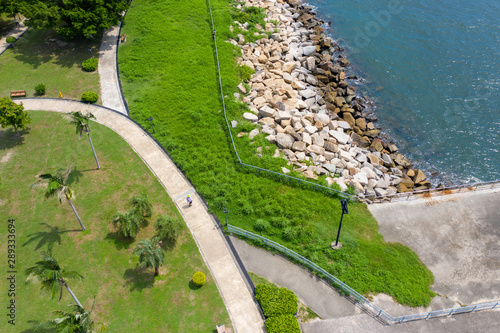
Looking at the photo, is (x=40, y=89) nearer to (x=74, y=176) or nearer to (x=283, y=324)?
(x=74, y=176)

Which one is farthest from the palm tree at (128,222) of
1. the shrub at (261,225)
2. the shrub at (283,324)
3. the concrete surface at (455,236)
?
the concrete surface at (455,236)

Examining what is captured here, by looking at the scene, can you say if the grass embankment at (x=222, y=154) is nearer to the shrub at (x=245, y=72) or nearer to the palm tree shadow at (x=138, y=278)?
the shrub at (x=245, y=72)

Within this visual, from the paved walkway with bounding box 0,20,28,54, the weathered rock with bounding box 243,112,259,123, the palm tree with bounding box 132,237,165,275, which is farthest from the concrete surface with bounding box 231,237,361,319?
the paved walkway with bounding box 0,20,28,54

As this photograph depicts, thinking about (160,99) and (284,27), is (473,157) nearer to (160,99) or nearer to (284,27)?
(284,27)

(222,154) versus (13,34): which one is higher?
(13,34)

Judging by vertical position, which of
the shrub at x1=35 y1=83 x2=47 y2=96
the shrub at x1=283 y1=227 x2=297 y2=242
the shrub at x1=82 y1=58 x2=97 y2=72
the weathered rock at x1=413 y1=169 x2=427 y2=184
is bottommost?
the shrub at x1=283 y1=227 x2=297 y2=242

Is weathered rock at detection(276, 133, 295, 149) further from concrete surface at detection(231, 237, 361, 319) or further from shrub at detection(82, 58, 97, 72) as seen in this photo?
shrub at detection(82, 58, 97, 72)

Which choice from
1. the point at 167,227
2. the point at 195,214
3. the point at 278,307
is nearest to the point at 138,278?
the point at 167,227
